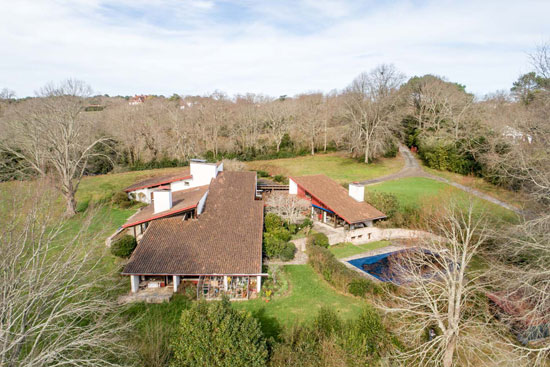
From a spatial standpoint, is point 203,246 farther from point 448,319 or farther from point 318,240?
point 448,319

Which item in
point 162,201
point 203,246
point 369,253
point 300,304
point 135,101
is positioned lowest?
point 300,304

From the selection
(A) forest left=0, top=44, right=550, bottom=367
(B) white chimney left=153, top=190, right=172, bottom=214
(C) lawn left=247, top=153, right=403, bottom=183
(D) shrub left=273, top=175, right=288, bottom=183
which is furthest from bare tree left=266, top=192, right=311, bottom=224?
(C) lawn left=247, top=153, right=403, bottom=183

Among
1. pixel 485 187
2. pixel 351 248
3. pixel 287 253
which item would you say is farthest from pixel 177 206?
pixel 485 187

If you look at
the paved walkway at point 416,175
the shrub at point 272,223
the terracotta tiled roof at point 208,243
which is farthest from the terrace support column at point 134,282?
the paved walkway at point 416,175

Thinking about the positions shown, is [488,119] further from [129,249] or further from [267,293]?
[129,249]

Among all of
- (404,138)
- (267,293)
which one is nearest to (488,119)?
(404,138)
